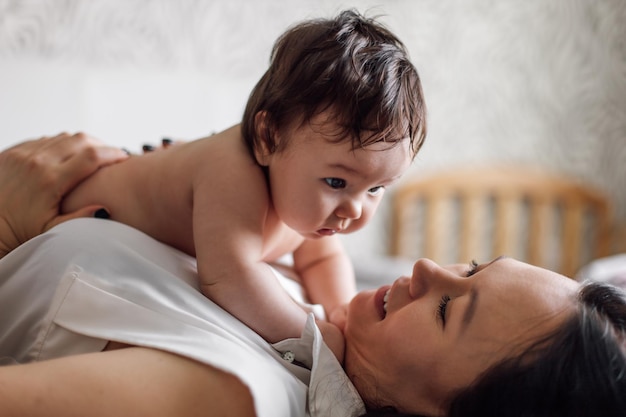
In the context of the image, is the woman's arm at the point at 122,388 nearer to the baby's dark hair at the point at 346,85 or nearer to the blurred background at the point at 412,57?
the baby's dark hair at the point at 346,85

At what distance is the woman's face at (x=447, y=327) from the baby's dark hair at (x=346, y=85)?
0.68 feet

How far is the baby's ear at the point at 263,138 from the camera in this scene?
1.00m

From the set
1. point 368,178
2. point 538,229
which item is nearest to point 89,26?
point 368,178

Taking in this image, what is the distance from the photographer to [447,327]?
861mm

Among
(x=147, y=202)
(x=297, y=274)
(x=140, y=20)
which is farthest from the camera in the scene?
(x=140, y=20)

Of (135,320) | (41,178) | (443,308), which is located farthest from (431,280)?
(41,178)

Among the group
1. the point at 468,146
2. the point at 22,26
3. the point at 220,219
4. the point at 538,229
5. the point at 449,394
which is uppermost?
the point at 22,26

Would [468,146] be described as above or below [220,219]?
below

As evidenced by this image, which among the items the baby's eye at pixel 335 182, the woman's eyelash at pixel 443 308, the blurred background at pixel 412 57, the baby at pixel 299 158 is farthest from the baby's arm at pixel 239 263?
the blurred background at pixel 412 57

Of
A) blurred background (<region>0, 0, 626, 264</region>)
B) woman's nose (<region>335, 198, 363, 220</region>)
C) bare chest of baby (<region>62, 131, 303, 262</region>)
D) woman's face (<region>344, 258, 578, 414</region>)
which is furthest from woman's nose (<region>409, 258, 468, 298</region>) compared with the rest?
blurred background (<region>0, 0, 626, 264</region>)

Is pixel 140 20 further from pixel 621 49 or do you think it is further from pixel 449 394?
pixel 621 49

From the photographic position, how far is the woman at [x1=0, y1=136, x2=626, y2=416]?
0.74m

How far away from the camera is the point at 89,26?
74.0 inches

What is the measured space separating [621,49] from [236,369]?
2847 millimetres
